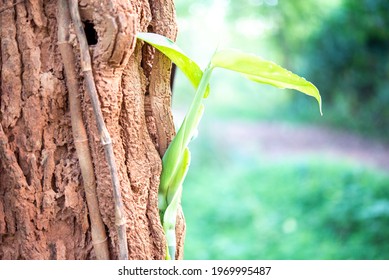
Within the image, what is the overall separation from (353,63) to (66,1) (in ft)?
13.0

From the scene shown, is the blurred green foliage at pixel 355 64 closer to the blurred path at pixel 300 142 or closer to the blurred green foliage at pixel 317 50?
the blurred green foliage at pixel 317 50

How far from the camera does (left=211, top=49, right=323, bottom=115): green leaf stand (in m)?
0.64

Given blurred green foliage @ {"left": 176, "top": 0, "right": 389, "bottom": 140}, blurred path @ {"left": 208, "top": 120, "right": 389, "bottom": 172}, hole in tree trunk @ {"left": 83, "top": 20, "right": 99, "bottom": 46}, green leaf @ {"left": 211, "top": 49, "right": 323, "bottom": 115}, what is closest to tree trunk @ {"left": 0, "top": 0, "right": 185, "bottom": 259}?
hole in tree trunk @ {"left": 83, "top": 20, "right": 99, "bottom": 46}

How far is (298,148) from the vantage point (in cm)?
449

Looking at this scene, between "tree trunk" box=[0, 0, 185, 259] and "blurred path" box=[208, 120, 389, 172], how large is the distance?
299cm

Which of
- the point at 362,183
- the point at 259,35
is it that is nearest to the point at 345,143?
the point at 362,183

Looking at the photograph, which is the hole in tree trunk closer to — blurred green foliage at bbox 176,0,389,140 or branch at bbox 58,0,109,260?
branch at bbox 58,0,109,260

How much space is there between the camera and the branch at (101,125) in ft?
2.00

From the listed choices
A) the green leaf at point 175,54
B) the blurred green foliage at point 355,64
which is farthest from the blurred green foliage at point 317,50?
the green leaf at point 175,54

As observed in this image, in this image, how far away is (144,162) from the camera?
0.67m

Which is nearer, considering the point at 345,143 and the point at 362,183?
the point at 362,183

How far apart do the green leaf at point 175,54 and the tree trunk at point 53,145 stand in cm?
2

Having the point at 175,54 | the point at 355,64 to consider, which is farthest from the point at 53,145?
the point at 355,64
